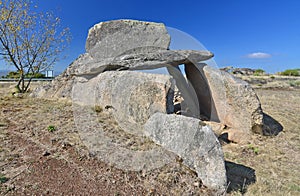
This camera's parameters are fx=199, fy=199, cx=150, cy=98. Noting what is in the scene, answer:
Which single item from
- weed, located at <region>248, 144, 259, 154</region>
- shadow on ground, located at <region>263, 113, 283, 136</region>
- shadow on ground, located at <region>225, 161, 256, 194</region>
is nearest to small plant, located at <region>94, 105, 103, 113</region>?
shadow on ground, located at <region>225, 161, 256, 194</region>

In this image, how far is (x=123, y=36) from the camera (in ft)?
20.3

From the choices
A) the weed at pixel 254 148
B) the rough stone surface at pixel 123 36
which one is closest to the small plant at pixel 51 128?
the rough stone surface at pixel 123 36

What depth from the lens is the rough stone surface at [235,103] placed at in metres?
4.90

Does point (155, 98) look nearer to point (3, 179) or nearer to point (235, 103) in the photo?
point (235, 103)

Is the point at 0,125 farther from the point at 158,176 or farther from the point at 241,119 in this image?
the point at 241,119

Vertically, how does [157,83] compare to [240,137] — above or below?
above

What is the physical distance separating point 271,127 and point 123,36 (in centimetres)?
508

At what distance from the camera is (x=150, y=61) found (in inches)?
218

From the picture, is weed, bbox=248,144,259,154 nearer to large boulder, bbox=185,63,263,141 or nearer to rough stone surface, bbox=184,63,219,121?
large boulder, bbox=185,63,263,141

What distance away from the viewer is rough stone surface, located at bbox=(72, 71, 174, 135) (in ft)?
14.1

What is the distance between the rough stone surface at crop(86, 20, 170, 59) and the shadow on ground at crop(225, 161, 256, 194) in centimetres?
404

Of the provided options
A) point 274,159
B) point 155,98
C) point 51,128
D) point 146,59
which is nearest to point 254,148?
point 274,159

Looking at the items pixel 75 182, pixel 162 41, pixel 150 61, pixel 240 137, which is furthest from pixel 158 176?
pixel 162 41

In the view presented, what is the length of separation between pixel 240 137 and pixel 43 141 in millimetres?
4440
